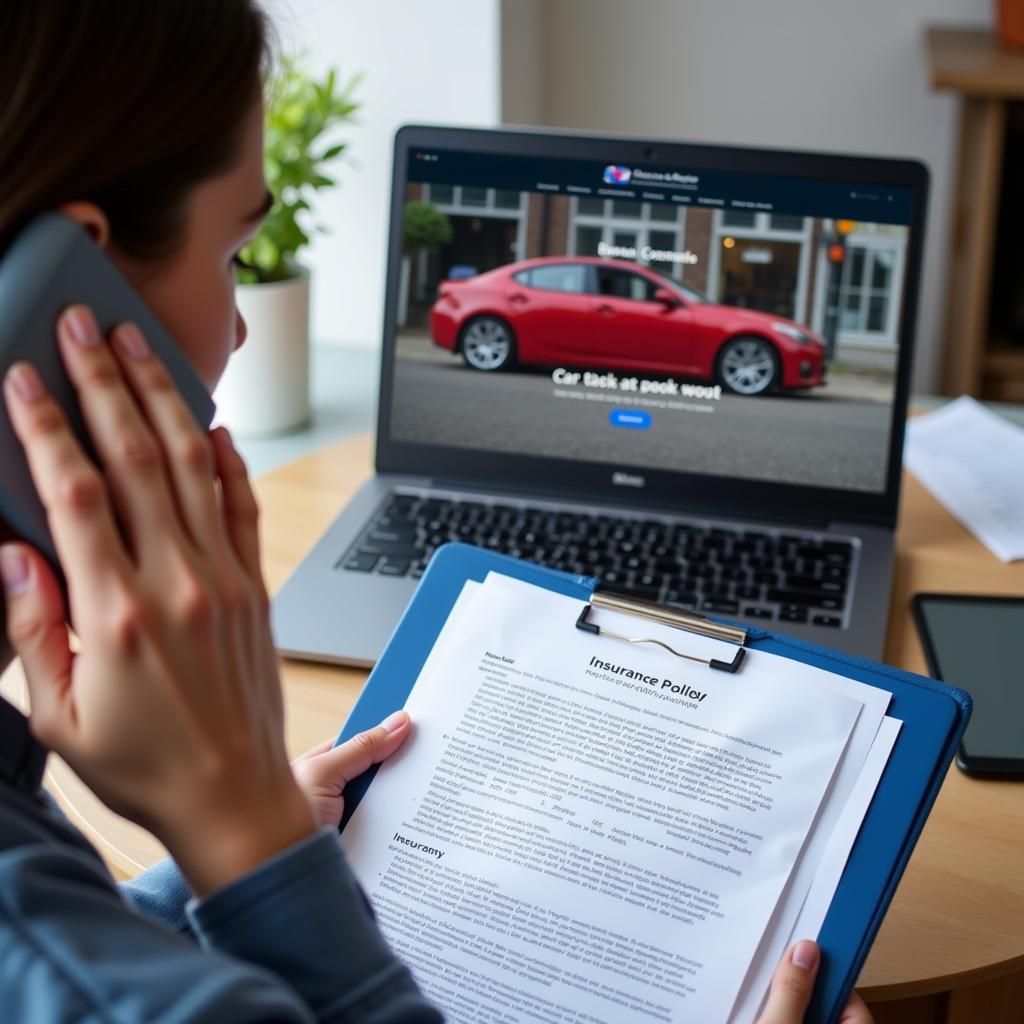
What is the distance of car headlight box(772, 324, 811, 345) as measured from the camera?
1150 mm

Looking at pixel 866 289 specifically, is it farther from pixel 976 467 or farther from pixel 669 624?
pixel 669 624

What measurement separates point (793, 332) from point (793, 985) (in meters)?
0.64

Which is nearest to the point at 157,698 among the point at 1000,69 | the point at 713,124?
the point at 1000,69

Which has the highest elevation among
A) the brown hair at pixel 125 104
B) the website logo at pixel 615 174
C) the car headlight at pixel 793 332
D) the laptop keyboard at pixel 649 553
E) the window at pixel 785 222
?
the brown hair at pixel 125 104

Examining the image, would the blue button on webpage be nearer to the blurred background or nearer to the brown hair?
the brown hair

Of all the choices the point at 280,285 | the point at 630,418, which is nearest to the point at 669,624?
the point at 630,418

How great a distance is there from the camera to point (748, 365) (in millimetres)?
1161

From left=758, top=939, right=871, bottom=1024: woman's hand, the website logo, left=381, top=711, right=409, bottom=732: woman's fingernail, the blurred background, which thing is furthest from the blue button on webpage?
the blurred background

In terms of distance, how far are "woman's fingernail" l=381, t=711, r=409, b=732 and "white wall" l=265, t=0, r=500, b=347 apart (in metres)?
1.06

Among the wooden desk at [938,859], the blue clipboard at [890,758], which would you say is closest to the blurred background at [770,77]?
the wooden desk at [938,859]

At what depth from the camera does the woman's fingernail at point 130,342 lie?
0.58 meters

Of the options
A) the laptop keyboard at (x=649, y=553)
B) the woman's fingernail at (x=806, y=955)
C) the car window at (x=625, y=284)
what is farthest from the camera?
the car window at (x=625, y=284)

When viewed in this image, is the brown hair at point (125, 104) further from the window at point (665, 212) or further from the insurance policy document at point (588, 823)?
the window at point (665, 212)

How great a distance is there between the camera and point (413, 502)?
1.19 metres
